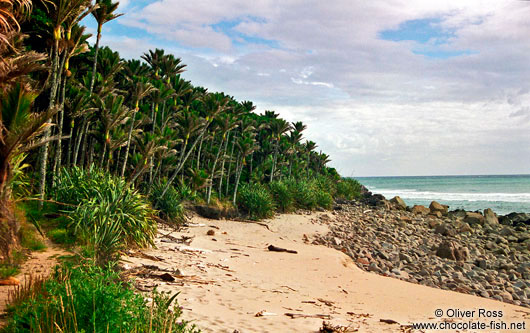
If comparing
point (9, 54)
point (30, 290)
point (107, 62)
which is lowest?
point (30, 290)

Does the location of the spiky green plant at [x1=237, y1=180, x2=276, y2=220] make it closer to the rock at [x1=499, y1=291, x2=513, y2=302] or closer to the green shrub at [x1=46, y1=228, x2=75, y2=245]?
the rock at [x1=499, y1=291, x2=513, y2=302]

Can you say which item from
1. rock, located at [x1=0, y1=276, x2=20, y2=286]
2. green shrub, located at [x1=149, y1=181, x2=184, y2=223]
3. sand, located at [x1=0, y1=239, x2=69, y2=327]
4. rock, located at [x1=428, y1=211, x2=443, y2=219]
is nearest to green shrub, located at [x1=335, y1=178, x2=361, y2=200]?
rock, located at [x1=428, y1=211, x2=443, y2=219]

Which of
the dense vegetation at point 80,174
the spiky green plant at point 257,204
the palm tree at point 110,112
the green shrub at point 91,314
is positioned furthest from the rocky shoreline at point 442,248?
the palm tree at point 110,112

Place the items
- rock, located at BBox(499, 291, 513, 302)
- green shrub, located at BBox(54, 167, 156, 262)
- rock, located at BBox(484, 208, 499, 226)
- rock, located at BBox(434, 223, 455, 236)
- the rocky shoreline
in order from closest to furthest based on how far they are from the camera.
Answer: green shrub, located at BBox(54, 167, 156, 262), rock, located at BBox(499, 291, 513, 302), the rocky shoreline, rock, located at BBox(434, 223, 455, 236), rock, located at BBox(484, 208, 499, 226)

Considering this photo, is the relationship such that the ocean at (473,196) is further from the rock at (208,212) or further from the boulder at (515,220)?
the rock at (208,212)

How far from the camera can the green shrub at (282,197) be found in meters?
28.5

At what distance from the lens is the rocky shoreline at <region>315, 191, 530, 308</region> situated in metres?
13.7

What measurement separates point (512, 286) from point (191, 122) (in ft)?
58.4

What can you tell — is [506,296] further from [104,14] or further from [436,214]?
[436,214]

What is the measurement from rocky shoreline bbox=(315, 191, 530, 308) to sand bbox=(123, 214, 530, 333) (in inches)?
98.3

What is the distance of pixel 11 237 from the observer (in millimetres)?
A: 8164

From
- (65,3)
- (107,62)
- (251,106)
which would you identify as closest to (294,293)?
(65,3)

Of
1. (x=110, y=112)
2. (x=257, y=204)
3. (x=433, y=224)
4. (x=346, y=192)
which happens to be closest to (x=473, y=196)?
(x=346, y=192)

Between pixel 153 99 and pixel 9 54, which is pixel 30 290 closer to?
pixel 9 54
